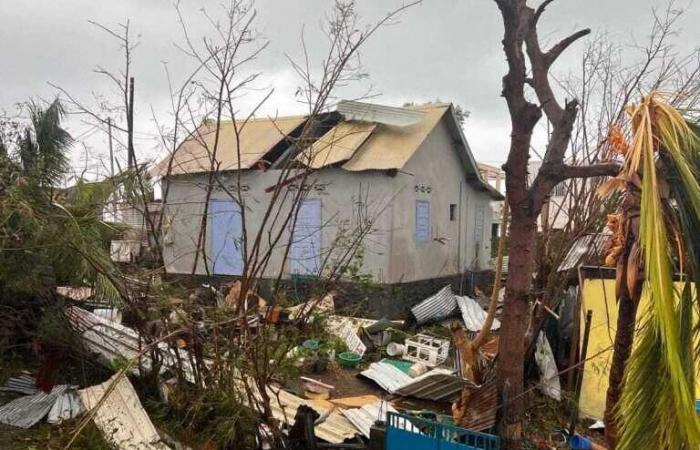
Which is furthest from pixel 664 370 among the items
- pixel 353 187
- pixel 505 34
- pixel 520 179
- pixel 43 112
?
pixel 353 187

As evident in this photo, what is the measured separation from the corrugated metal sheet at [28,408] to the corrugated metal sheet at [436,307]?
25.4 ft

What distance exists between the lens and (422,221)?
1302 centimetres

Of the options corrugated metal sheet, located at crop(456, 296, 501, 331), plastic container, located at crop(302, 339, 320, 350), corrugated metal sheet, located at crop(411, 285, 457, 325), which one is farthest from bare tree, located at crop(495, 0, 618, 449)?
corrugated metal sheet, located at crop(411, 285, 457, 325)

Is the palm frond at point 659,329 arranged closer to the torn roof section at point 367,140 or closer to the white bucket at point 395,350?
the white bucket at point 395,350

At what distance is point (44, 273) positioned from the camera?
19.1ft

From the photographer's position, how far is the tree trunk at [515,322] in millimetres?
3994

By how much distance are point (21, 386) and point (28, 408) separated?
68 centimetres

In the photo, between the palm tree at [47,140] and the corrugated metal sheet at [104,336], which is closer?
the corrugated metal sheet at [104,336]

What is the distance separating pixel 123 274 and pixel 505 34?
14.6 feet

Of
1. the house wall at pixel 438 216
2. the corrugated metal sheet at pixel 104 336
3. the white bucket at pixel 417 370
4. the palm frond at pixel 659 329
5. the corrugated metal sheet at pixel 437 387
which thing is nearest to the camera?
the palm frond at pixel 659 329

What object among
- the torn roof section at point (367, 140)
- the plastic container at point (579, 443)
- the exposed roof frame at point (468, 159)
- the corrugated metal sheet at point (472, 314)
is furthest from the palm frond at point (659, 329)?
the exposed roof frame at point (468, 159)

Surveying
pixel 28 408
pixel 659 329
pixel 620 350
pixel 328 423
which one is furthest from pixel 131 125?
pixel 659 329

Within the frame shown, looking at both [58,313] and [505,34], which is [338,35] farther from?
[58,313]

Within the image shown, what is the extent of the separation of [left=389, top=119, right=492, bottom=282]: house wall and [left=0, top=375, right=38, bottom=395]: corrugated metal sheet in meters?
7.44
